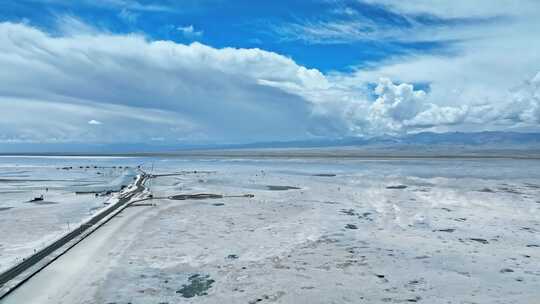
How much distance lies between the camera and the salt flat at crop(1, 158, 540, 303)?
11.4 meters

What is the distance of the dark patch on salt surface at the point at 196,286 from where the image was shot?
11.5m

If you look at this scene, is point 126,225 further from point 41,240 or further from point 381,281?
point 381,281

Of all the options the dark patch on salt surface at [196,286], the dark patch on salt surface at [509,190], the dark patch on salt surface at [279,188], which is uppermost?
the dark patch on salt surface at [279,188]

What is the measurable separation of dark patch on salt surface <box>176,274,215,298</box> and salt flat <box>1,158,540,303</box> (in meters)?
0.03

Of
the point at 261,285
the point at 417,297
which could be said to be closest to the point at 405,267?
the point at 417,297

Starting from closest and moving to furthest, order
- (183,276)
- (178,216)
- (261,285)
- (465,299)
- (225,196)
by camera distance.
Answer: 1. (465,299)
2. (261,285)
3. (183,276)
4. (178,216)
5. (225,196)

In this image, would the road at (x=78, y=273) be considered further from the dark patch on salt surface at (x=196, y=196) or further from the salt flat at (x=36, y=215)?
the dark patch on salt surface at (x=196, y=196)

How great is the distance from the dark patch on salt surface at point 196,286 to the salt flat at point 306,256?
1.3 inches

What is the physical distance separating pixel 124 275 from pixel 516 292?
11.9 meters

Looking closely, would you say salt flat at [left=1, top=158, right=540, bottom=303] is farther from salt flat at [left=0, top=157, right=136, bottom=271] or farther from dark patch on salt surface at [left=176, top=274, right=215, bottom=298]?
salt flat at [left=0, top=157, right=136, bottom=271]

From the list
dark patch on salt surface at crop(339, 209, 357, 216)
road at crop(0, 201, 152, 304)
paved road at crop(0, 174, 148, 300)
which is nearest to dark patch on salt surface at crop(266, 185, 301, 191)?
dark patch on salt surface at crop(339, 209, 357, 216)

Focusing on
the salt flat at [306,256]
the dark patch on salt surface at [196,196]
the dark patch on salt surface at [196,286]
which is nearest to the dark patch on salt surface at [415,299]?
the salt flat at [306,256]

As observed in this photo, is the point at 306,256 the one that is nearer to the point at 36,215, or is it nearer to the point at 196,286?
the point at 196,286

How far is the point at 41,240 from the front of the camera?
56.0 ft
